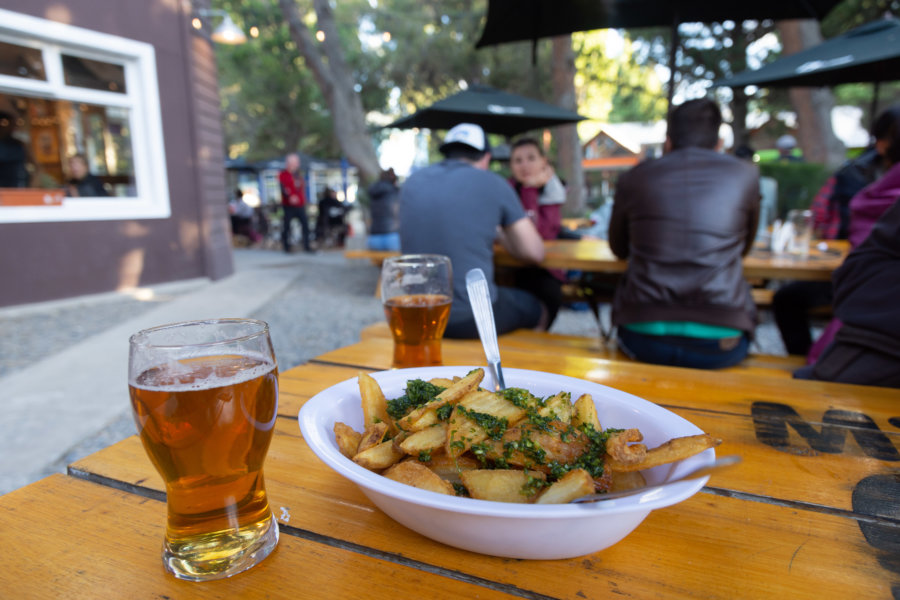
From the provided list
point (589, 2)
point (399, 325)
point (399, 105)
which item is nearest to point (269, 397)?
point (399, 325)

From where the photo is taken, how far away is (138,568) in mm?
651

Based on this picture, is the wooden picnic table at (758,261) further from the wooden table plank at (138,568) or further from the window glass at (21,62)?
the window glass at (21,62)

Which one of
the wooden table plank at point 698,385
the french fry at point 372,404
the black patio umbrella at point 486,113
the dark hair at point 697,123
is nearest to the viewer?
the french fry at point 372,404

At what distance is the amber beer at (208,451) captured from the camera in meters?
0.65

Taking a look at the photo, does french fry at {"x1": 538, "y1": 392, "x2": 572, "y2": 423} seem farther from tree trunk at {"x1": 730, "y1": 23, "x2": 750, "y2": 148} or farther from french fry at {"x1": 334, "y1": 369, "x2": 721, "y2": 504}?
tree trunk at {"x1": 730, "y1": 23, "x2": 750, "y2": 148}

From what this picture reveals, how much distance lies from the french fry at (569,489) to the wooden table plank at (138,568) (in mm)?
120

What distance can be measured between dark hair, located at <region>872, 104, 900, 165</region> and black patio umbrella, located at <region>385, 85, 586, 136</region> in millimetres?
3203

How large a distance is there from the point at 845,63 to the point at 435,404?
5165 millimetres

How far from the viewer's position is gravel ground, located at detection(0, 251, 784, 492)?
189 inches

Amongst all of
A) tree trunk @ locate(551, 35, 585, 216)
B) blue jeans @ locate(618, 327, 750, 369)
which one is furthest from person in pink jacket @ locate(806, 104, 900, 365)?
tree trunk @ locate(551, 35, 585, 216)

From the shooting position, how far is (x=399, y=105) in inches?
852

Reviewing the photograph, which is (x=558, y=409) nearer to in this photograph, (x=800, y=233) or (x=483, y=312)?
(x=483, y=312)

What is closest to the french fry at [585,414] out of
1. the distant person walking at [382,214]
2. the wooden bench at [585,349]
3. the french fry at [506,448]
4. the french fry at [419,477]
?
the french fry at [506,448]

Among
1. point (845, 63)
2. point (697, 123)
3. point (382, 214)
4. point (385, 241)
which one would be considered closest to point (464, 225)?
point (697, 123)
